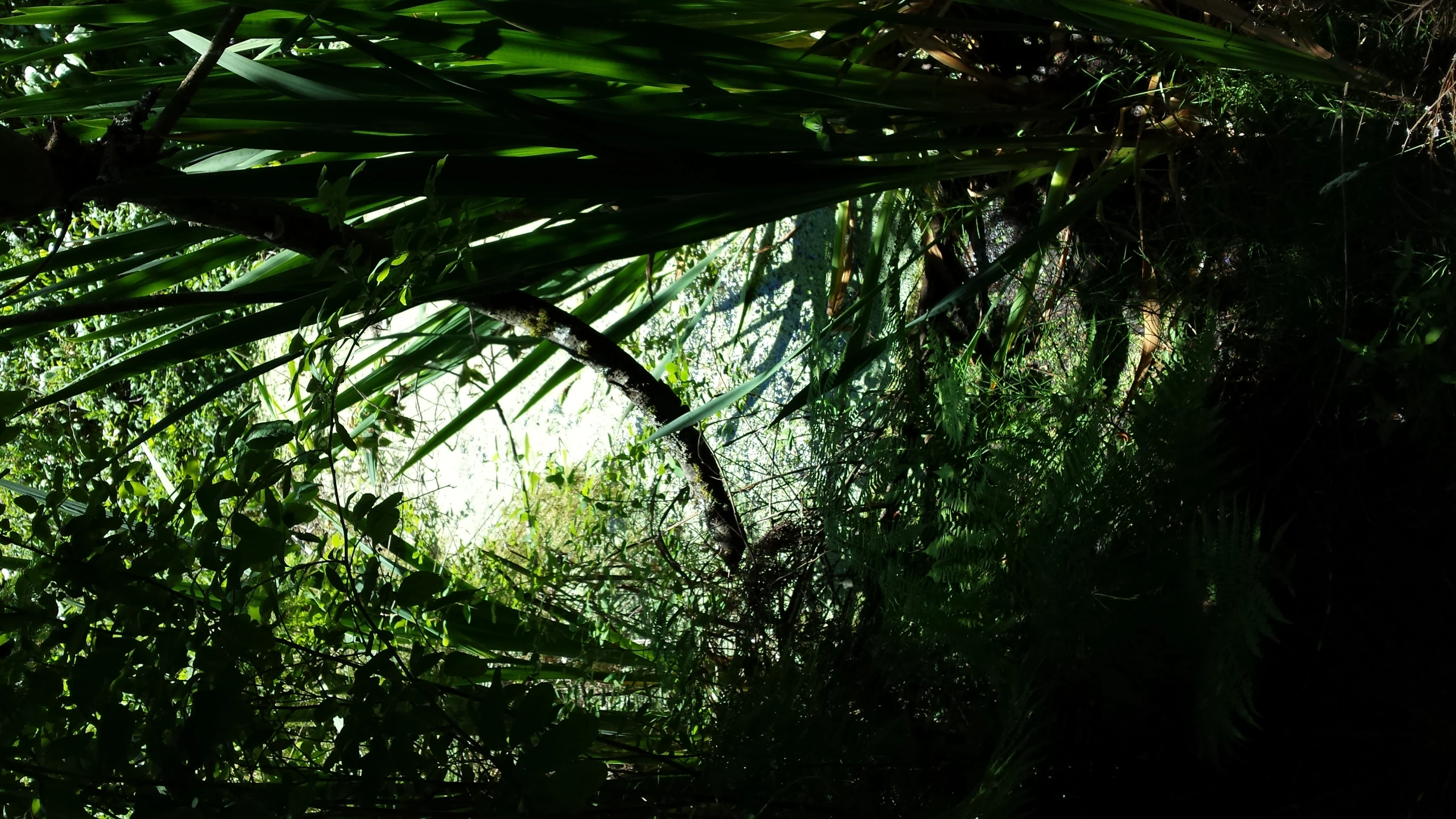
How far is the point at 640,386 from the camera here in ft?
3.06

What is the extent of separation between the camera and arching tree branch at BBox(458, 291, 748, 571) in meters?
0.88

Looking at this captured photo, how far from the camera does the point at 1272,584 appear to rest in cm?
60

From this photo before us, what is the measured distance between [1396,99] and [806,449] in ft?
1.95

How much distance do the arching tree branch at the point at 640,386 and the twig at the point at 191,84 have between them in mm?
367

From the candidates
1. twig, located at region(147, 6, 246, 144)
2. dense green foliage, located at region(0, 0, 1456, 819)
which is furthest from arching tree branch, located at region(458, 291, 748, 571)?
twig, located at region(147, 6, 246, 144)

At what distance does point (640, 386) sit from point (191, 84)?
0.50 meters

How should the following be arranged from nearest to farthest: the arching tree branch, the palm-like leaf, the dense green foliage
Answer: the dense green foliage → the palm-like leaf → the arching tree branch

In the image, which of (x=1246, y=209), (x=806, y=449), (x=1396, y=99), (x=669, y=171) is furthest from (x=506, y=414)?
(x=1396, y=99)

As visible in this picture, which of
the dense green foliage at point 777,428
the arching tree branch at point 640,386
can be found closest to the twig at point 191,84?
the dense green foliage at point 777,428

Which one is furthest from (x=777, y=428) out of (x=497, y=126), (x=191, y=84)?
(x=191, y=84)

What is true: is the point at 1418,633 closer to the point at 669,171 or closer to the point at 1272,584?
the point at 1272,584

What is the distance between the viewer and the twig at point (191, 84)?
0.47 metres

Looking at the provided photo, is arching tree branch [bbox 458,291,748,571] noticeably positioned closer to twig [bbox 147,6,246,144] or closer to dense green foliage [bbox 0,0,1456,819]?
dense green foliage [bbox 0,0,1456,819]

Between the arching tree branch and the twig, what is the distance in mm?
367
